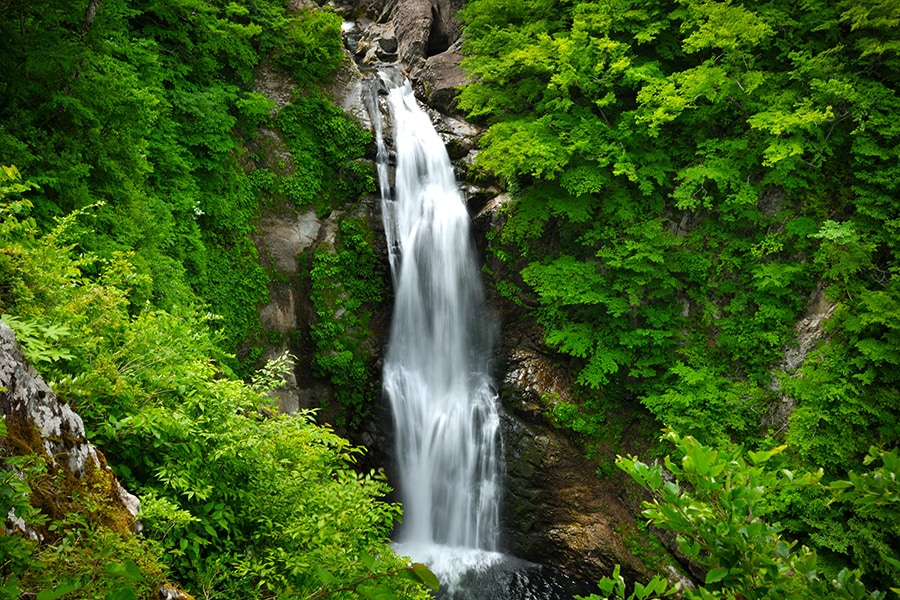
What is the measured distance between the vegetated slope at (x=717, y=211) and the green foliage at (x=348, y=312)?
3461 millimetres

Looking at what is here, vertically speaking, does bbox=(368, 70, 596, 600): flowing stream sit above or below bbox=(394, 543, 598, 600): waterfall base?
above

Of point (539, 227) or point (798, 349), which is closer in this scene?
point (798, 349)

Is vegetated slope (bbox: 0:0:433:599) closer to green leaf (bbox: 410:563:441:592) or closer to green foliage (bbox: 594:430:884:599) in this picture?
green leaf (bbox: 410:563:441:592)

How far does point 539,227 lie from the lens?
392 inches

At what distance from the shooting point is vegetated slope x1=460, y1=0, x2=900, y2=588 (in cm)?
765

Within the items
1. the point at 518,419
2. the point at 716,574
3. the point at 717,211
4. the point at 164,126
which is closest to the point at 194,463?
the point at 716,574

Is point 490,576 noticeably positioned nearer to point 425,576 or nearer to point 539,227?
point 539,227

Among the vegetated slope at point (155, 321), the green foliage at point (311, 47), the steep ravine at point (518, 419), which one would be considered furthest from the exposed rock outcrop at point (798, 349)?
the green foliage at point (311, 47)

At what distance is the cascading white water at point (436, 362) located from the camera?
10031mm

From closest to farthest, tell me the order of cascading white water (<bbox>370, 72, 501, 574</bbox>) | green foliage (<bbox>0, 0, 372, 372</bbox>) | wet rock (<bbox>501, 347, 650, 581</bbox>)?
green foliage (<bbox>0, 0, 372, 372</bbox>), wet rock (<bbox>501, 347, 650, 581</bbox>), cascading white water (<bbox>370, 72, 501, 574</bbox>)

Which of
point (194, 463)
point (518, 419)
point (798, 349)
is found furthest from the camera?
point (518, 419)

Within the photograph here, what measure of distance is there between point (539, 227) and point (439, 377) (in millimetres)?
4184

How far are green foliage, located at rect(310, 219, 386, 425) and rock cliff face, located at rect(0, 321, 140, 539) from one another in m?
7.75

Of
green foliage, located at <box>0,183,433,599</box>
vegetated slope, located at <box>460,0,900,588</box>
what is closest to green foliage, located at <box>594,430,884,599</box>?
green foliage, located at <box>0,183,433,599</box>
